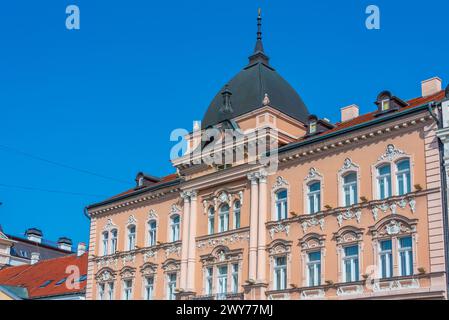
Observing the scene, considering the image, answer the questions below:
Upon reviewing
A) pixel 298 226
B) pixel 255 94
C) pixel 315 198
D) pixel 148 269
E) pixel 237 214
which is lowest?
pixel 148 269

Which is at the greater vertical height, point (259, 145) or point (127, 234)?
point (259, 145)

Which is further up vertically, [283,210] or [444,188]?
[283,210]

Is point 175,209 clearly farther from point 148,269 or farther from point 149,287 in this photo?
point 149,287

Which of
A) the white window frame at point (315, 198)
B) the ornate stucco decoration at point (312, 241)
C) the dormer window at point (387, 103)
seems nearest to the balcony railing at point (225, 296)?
the ornate stucco decoration at point (312, 241)

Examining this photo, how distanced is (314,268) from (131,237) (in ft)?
46.5

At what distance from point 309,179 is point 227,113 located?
709 cm

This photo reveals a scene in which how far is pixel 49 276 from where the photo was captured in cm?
5203

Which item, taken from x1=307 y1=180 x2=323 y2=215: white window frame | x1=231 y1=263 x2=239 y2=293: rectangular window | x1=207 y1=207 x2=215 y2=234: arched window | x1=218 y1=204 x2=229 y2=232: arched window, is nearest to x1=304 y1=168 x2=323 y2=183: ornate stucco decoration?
x1=307 y1=180 x2=323 y2=215: white window frame

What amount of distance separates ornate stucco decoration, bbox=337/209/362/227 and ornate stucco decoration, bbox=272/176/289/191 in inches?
151

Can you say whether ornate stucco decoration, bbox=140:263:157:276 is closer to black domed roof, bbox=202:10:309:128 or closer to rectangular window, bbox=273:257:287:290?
black domed roof, bbox=202:10:309:128

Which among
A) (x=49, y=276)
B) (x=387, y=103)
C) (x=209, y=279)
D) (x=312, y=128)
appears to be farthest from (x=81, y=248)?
(x=387, y=103)

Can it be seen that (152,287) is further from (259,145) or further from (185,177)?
(259,145)
